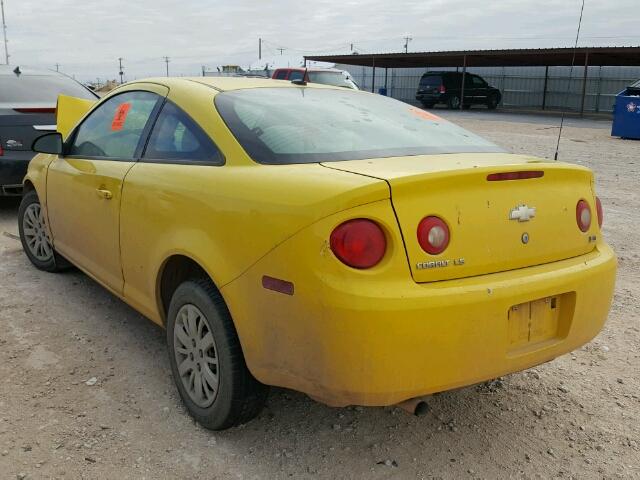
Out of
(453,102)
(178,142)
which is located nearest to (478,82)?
(453,102)

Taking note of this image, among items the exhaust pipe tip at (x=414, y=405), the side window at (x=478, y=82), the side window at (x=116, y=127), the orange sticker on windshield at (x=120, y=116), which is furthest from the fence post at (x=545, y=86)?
the exhaust pipe tip at (x=414, y=405)

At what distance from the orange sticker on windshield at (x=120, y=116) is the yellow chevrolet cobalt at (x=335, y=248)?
23 centimetres

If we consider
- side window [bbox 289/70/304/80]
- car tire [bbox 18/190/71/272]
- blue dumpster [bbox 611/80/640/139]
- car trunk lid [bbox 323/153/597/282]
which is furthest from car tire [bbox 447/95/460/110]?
car trunk lid [bbox 323/153/597/282]

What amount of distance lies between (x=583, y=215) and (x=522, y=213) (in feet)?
1.49

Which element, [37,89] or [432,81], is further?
[432,81]

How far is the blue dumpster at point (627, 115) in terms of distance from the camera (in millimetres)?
16125

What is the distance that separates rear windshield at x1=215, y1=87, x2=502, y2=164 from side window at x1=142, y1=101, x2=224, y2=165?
143 mm

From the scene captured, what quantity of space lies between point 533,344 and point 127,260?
2.02 meters

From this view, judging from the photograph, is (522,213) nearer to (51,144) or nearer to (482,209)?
(482,209)

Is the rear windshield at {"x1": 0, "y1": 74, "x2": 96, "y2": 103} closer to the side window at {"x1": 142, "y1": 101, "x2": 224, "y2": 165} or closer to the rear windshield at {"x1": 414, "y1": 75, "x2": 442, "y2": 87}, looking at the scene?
the side window at {"x1": 142, "y1": 101, "x2": 224, "y2": 165}

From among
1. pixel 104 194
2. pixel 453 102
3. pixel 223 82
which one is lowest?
pixel 104 194

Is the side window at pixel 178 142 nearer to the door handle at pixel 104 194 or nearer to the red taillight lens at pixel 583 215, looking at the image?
the door handle at pixel 104 194

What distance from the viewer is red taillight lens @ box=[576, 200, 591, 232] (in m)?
2.56

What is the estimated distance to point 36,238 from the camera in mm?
4707
